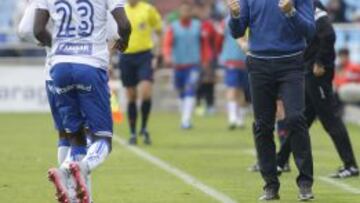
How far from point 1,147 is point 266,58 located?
775 centimetres

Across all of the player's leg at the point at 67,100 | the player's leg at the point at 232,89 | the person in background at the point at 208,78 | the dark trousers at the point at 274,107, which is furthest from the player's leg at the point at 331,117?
the person in background at the point at 208,78

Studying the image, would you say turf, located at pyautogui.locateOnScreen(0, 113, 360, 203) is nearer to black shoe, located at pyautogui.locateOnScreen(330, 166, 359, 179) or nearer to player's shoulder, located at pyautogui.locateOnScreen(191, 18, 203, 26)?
black shoe, located at pyautogui.locateOnScreen(330, 166, 359, 179)

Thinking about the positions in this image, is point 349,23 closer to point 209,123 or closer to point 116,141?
point 209,123

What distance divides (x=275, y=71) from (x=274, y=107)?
14.1 inches

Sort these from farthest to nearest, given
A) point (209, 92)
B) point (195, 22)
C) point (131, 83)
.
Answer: point (209, 92)
point (195, 22)
point (131, 83)

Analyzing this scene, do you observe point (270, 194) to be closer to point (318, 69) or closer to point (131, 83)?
point (318, 69)

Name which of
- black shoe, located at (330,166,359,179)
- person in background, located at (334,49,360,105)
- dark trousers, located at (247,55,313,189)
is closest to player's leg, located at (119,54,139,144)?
black shoe, located at (330,166,359,179)

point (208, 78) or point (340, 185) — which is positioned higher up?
point (340, 185)

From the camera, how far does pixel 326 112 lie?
45.1 ft

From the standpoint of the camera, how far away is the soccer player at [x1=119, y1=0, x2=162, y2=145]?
62.5ft

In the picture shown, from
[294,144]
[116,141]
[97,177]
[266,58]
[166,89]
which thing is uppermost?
[266,58]

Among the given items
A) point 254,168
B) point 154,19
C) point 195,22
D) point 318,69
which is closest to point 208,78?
point 195,22

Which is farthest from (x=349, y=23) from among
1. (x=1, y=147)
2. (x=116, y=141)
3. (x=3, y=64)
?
(x=1, y=147)

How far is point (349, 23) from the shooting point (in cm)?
2955
